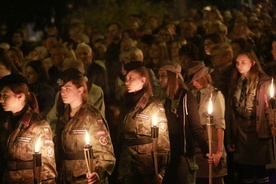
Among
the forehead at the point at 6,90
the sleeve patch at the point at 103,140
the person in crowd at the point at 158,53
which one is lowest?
the sleeve patch at the point at 103,140

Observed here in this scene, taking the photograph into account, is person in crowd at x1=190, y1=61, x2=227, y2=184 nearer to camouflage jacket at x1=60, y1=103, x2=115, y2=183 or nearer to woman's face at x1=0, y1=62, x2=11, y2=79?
camouflage jacket at x1=60, y1=103, x2=115, y2=183

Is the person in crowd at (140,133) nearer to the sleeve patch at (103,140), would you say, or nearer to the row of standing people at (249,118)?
the sleeve patch at (103,140)

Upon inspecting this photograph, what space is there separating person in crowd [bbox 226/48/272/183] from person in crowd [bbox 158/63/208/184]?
1410 mm

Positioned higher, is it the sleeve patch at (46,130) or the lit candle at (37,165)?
the sleeve patch at (46,130)

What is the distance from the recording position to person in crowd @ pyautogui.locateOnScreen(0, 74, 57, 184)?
6.59 meters

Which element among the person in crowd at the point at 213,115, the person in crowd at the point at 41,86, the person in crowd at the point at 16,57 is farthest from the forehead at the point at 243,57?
the person in crowd at the point at 16,57

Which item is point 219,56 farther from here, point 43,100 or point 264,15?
point 264,15

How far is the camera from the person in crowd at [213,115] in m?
8.34

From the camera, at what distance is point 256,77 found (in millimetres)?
9133

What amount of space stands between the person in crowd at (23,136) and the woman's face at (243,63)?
325 cm

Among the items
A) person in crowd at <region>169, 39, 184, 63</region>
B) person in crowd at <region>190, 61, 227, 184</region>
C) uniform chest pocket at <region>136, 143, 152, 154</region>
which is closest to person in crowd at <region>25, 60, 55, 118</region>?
person in crowd at <region>190, 61, 227, 184</region>

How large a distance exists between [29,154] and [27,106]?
1.68 feet

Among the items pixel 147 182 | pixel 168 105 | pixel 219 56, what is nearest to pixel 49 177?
pixel 147 182

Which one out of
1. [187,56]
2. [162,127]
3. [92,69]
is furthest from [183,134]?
[92,69]
